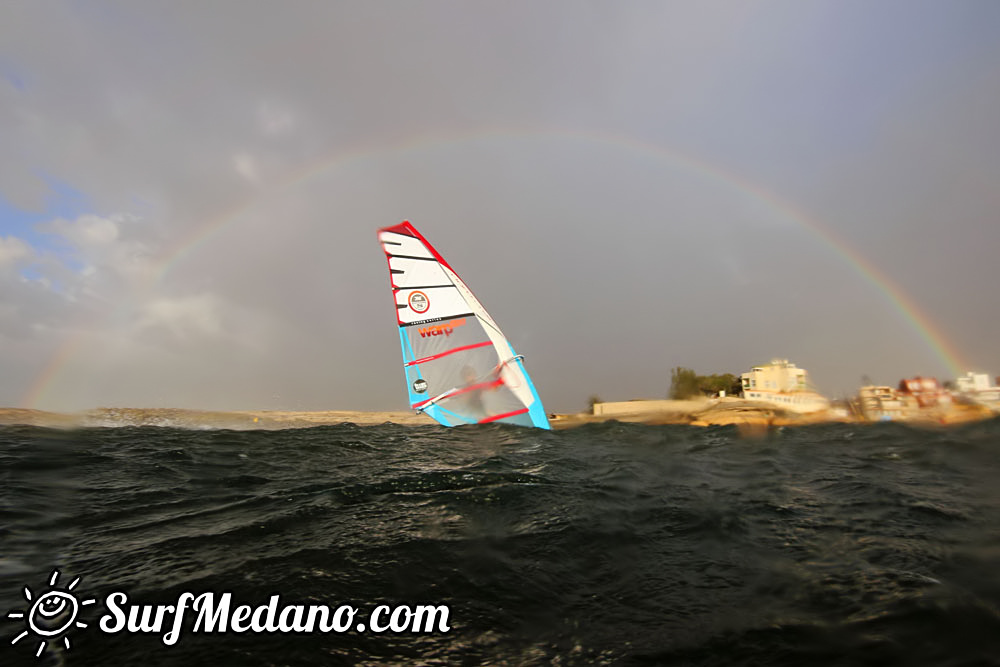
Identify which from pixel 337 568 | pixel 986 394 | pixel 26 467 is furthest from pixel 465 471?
pixel 986 394

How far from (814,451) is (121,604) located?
48.0 ft

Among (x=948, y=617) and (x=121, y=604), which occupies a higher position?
(x=121, y=604)

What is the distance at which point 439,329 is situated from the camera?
53.1ft

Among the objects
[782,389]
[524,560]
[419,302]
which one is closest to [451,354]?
[419,302]

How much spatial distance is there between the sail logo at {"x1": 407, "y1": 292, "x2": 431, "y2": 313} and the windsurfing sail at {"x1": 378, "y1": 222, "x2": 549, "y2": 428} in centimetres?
4

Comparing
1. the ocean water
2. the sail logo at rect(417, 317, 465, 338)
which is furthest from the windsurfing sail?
the ocean water

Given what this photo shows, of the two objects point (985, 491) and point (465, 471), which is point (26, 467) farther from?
point (985, 491)

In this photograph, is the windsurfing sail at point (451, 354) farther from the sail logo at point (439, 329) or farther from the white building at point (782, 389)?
the white building at point (782, 389)

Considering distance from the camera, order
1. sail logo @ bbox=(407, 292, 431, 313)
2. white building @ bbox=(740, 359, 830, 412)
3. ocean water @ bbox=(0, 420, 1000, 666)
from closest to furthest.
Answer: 1. ocean water @ bbox=(0, 420, 1000, 666)
2. sail logo @ bbox=(407, 292, 431, 313)
3. white building @ bbox=(740, 359, 830, 412)

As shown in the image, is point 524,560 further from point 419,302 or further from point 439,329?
point 419,302

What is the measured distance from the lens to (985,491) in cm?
648

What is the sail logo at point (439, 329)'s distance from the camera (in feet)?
52.9

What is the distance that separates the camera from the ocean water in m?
2.41

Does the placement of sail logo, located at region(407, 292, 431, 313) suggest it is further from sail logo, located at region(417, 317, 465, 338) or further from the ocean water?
the ocean water
